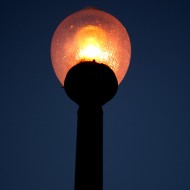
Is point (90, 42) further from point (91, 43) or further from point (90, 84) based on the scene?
point (90, 84)

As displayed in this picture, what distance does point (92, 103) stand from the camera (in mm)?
2326

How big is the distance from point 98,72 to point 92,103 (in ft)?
0.76

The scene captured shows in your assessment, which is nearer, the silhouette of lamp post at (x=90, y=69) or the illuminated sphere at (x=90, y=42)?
the silhouette of lamp post at (x=90, y=69)

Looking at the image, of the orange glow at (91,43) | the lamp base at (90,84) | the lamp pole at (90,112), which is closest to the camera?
the lamp pole at (90,112)

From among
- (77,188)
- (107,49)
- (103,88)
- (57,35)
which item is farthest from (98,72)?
(77,188)

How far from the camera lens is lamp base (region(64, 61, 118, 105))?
7.65ft

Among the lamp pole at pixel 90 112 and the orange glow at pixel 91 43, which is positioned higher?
the orange glow at pixel 91 43

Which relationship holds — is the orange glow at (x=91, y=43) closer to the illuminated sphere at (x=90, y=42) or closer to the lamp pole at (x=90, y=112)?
the illuminated sphere at (x=90, y=42)

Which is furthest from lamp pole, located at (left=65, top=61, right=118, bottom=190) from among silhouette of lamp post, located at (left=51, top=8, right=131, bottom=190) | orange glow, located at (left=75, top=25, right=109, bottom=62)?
orange glow, located at (left=75, top=25, right=109, bottom=62)

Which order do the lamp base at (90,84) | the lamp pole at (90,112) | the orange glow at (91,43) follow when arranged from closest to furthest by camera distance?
the lamp pole at (90,112) < the lamp base at (90,84) < the orange glow at (91,43)

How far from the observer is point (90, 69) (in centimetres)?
239

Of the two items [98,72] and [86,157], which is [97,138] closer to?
[86,157]

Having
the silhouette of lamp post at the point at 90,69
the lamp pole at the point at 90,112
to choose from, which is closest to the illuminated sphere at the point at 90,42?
the silhouette of lamp post at the point at 90,69

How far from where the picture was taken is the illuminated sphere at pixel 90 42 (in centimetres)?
263
